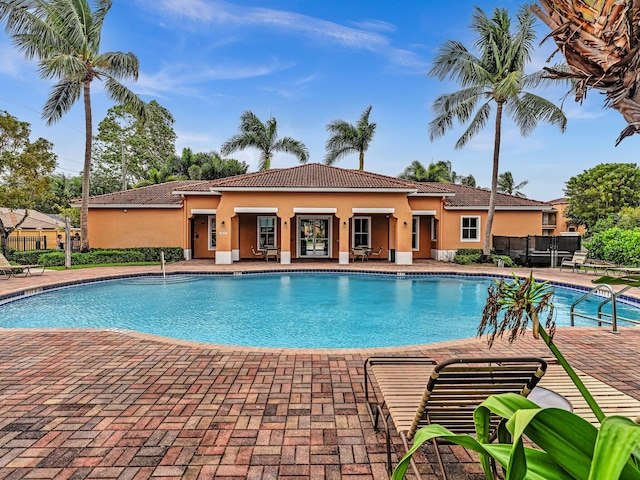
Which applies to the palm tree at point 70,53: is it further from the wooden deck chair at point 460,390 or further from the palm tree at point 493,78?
the wooden deck chair at point 460,390

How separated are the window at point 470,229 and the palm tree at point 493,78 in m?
2.06

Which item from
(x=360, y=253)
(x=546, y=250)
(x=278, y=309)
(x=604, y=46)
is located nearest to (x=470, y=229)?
(x=546, y=250)

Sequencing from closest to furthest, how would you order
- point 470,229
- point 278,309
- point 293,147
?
point 278,309, point 470,229, point 293,147

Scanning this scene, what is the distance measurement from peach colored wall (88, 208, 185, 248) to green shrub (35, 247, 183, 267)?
1.07m

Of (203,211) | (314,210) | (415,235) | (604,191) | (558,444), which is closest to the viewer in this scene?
(558,444)

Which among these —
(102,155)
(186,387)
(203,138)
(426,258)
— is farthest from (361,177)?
(102,155)

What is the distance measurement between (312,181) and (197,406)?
1637 cm

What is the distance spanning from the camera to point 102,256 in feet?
60.6

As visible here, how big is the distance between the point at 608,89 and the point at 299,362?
462 cm

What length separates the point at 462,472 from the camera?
9.57 feet

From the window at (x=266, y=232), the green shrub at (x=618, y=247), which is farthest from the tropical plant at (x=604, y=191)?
the window at (x=266, y=232)

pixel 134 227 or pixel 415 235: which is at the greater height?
pixel 134 227

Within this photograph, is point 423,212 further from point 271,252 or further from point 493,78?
point 271,252

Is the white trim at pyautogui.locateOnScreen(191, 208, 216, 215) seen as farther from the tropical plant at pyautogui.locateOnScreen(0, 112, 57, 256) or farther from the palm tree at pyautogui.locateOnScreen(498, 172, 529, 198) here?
the palm tree at pyautogui.locateOnScreen(498, 172, 529, 198)
